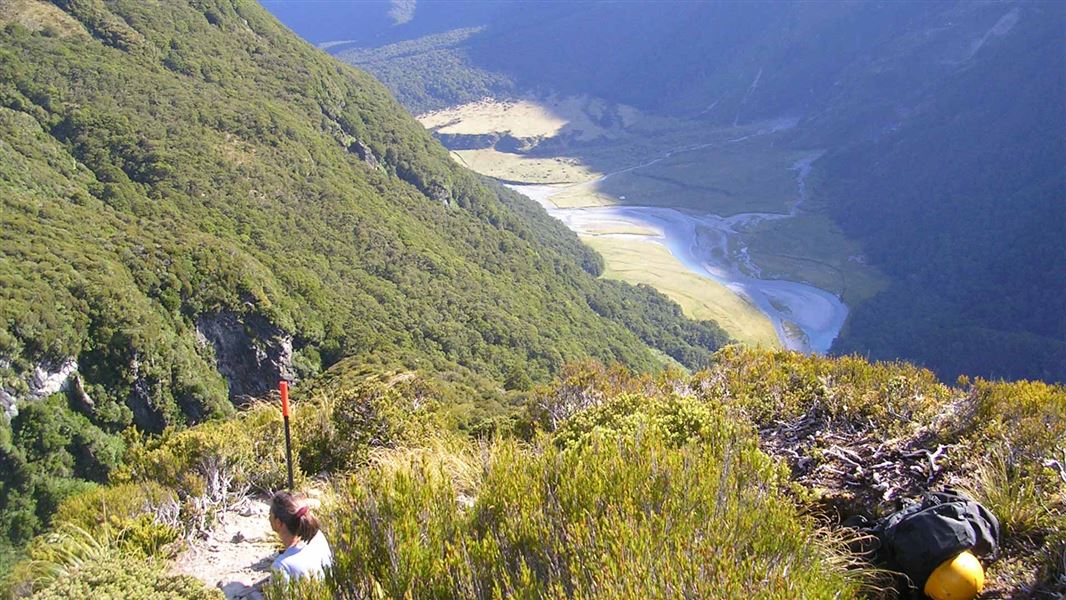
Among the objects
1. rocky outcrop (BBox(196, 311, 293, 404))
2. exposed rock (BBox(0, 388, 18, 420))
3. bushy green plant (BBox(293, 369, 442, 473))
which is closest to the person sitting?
bushy green plant (BBox(293, 369, 442, 473))

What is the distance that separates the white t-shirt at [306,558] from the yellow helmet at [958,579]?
4.06 meters

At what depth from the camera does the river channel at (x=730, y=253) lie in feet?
379

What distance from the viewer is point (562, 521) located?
4316 millimetres

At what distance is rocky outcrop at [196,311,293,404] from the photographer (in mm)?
47750

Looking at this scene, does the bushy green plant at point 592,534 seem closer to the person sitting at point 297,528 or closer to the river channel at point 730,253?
the person sitting at point 297,528

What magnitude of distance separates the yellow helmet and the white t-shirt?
4055 millimetres

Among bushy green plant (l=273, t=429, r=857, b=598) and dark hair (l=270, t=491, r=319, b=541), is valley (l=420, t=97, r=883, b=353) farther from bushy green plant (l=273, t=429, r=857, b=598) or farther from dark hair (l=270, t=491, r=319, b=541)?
dark hair (l=270, t=491, r=319, b=541)

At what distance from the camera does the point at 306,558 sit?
195 inches

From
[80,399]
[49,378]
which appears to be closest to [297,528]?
[49,378]

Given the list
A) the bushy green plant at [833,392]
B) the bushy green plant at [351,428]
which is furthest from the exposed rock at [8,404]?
the bushy green plant at [833,392]

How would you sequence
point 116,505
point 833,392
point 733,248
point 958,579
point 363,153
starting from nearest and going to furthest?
1. point 958,579
2. point 116,505
3. point 833,392
4. point 363,153
5. point 733,248

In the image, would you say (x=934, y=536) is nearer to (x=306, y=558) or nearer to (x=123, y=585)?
(x=306, y=558)

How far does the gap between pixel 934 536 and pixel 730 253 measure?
146 metres

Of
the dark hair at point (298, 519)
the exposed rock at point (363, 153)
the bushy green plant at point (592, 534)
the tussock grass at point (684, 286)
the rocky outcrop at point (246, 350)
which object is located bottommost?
the tussock grass at point (684, 286)
